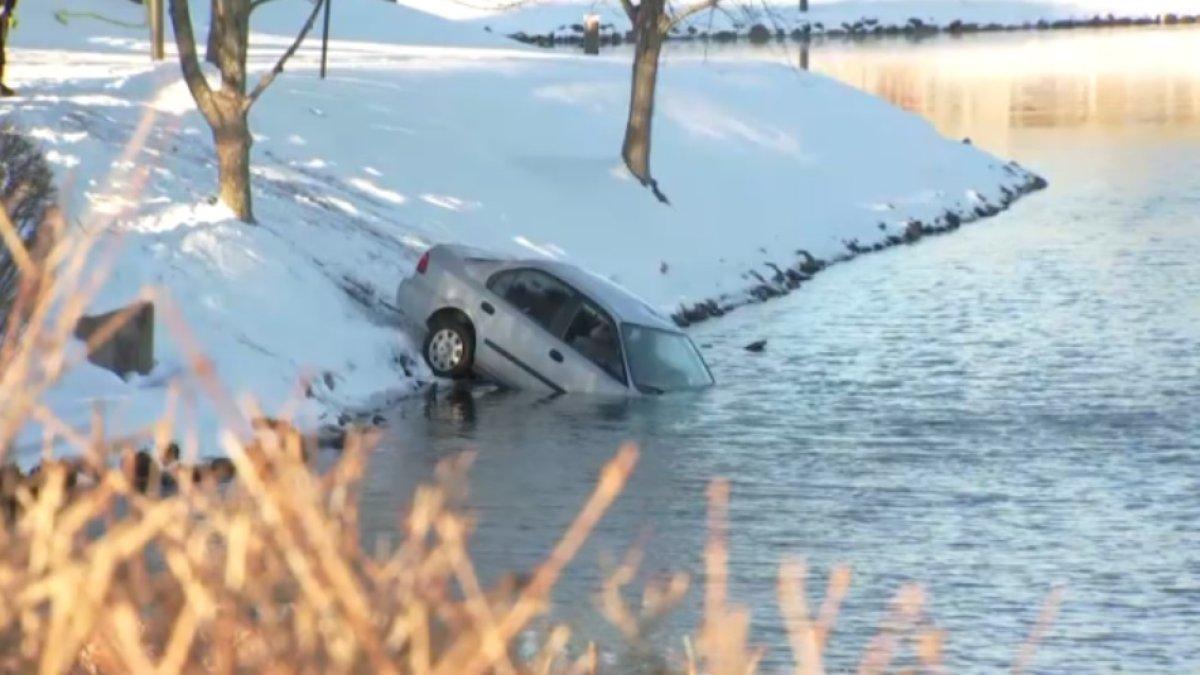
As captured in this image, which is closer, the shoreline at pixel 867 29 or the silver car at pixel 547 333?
the silver car at pixel 547 333

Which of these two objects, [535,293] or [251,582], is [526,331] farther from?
[251,582]

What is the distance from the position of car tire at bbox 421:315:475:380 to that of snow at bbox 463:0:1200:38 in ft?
260

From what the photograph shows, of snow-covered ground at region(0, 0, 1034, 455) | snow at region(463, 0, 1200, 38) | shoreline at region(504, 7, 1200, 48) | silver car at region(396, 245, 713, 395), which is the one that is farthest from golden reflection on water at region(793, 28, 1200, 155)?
silver car at region(396, 245, 713, 395)

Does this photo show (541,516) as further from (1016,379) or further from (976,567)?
(1016,379)

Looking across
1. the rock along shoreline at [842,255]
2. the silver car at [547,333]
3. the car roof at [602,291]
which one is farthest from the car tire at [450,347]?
the rock along shoreline at [842,255]

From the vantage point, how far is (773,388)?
2372 centimetres

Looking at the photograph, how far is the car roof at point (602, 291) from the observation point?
23.5m

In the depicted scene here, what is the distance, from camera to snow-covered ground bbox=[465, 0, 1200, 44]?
341ft

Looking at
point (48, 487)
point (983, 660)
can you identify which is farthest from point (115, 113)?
point (48, 487)

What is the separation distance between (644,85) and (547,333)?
12.3 m

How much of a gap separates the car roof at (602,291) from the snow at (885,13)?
7870cm

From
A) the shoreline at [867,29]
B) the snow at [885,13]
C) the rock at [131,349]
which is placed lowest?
the rock at [131,349]

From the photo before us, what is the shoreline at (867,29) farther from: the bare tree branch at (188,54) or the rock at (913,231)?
the bare tree branch at (188,54)

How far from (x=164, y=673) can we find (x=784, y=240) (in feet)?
102
